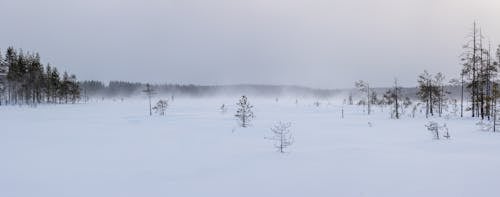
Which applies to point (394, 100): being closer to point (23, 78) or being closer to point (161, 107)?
point (161, 107)

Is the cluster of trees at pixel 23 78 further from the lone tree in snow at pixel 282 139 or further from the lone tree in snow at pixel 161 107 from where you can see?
the lone tree in snow at pixel 282 139

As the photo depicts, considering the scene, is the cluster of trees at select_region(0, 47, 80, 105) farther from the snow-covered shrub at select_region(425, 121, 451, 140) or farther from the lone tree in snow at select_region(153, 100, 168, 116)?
the snow-covered shrub at select_region(425, 121, 451, 140)

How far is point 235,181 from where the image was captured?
7992 mm

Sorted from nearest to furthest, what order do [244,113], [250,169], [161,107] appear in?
1. [250,169]
2. [244,113]
3. [161,107]

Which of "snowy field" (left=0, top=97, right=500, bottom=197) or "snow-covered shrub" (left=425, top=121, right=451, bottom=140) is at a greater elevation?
"snow-covered shrub" (left=425, top=121, right=451, bottom=140)

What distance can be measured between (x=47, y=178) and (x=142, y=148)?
464 centimetres

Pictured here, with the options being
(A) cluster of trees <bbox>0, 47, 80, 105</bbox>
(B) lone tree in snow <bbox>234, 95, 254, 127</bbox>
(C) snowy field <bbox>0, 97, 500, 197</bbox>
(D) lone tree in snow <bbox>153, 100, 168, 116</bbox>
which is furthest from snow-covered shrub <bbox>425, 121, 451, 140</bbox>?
(A) cluster of trees <bbox>0, 47, 80, 105</bbox>

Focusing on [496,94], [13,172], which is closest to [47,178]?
[13,172]

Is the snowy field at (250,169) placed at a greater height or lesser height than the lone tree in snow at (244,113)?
lesser

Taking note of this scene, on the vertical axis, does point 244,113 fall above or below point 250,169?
above

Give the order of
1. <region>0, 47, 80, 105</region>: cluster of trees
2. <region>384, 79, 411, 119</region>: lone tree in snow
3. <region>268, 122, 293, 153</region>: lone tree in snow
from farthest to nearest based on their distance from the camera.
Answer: <region>0, 47, 80, 105</region>: cluster of trees, <region>384, 79, 411, 119</region>: lone tree in snow, <region>268, 122, 293, 153</region>: lone tree in snow

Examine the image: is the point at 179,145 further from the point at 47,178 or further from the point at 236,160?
the point at 47,178

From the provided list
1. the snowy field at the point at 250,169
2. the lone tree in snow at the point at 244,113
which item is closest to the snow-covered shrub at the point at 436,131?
the snowy field at the point at 250,169

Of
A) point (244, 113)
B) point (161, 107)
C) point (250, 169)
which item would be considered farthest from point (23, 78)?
point (250, 169)
